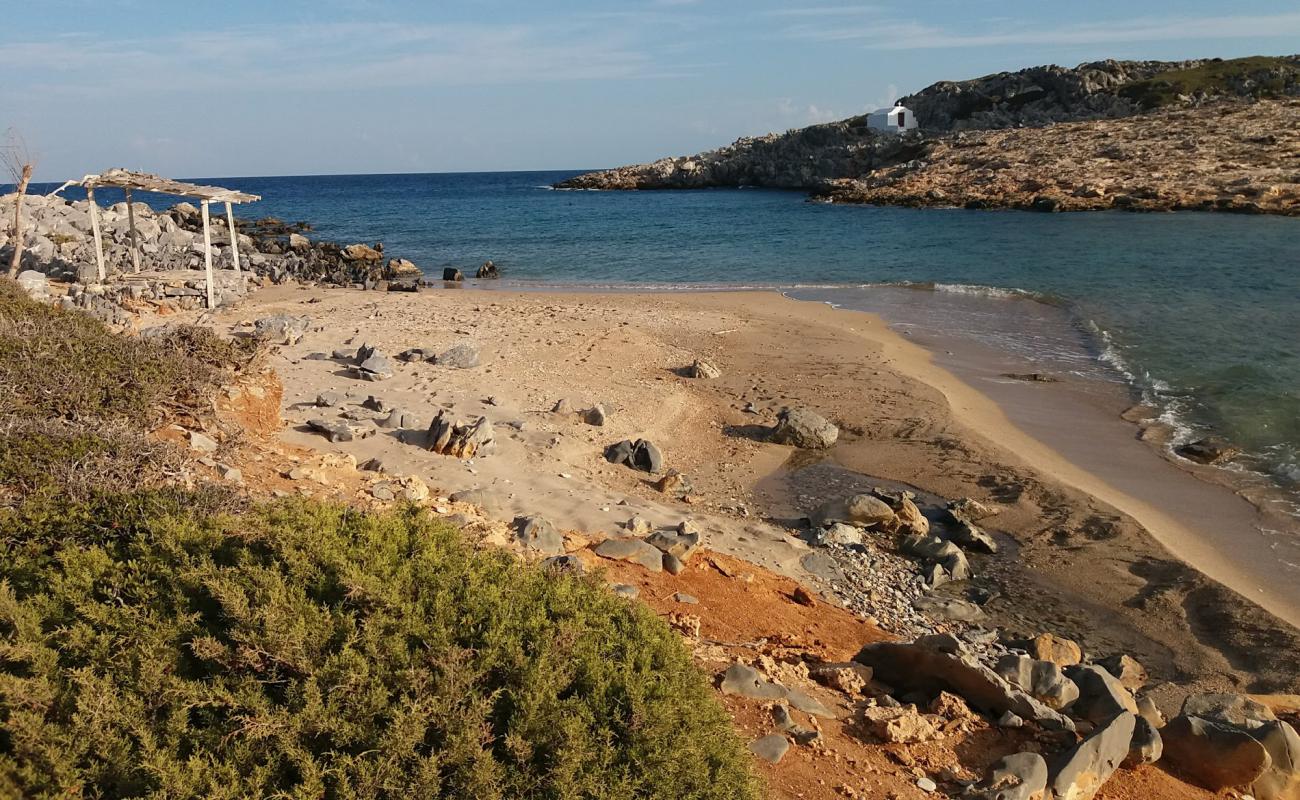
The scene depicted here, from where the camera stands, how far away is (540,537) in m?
7.81

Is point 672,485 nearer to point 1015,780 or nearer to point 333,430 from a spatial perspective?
point 333,430

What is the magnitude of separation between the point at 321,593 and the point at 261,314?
18143mm

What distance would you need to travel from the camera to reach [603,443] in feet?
38.1

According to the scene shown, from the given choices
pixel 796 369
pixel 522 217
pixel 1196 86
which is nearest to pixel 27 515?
pixel 796 369

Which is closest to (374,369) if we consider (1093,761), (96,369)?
(96,369)

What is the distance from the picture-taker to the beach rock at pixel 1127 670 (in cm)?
693

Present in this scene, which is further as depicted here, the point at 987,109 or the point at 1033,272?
the point at 987,109

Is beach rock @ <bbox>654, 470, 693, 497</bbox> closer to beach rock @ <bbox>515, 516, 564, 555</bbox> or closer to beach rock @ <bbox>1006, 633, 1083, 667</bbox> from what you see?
beach rock @ <bbox>515, 516, 564, 555</bbox>

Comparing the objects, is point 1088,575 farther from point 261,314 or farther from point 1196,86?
point 1196,86

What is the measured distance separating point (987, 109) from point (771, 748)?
86931 mm

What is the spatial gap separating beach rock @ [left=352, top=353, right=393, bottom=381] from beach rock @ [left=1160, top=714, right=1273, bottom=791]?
1174cm

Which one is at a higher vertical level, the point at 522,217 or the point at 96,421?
the point at 522,217

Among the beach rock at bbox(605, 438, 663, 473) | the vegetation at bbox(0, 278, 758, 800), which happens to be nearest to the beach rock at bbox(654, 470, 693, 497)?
the beach rock at bbox(605, 438, 663, 473)

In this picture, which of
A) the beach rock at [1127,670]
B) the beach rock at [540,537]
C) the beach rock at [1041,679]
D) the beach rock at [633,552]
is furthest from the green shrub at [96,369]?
the beach rock at [1127,670]
